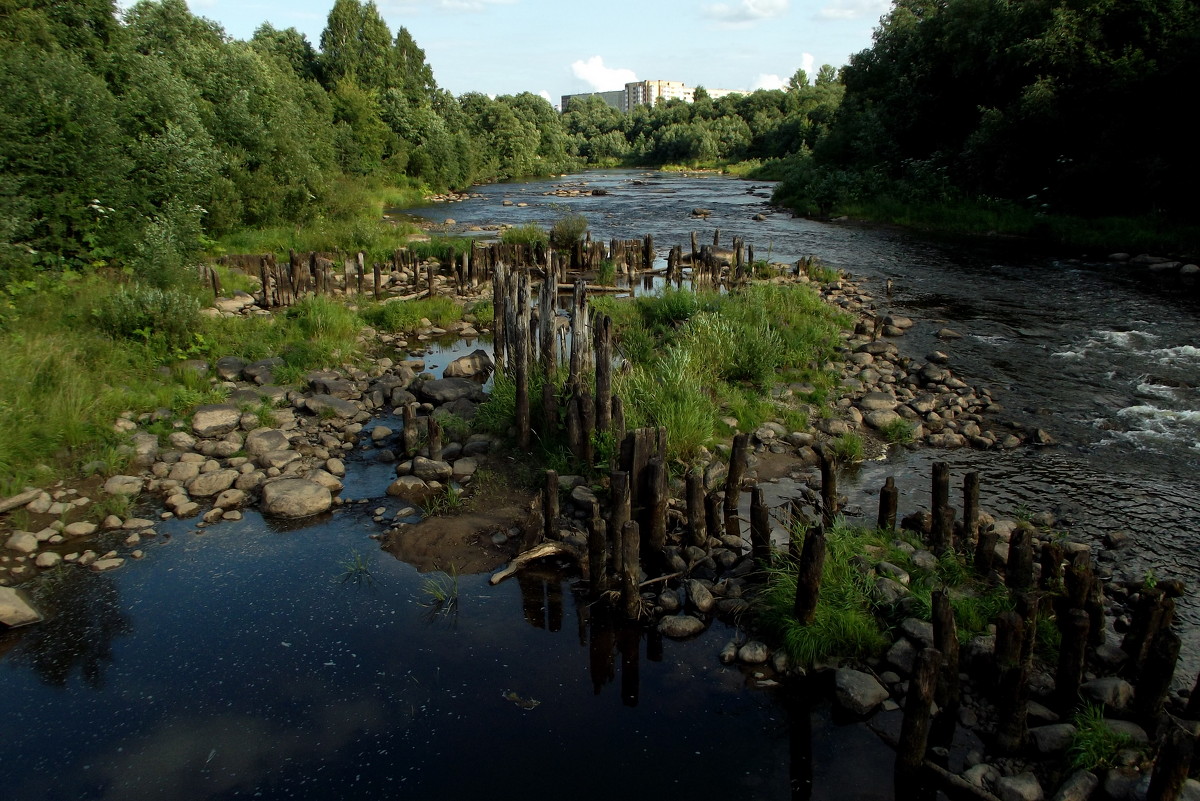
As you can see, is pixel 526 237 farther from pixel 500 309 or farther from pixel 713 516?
pixel 713 516

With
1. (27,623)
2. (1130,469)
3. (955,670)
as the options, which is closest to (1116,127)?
(1130,469)

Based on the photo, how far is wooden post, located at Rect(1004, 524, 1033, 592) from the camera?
22.3 feet

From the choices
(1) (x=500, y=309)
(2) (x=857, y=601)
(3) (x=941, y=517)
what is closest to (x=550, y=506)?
(2) (x=857, y=601)

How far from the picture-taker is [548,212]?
3962 cm

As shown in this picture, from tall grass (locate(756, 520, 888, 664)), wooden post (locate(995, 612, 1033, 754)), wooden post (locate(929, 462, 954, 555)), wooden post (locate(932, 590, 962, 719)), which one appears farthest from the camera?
wooden post (locate(929, 462, 954, 555))

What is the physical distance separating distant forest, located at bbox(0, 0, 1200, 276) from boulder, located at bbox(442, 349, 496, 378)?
630 cm

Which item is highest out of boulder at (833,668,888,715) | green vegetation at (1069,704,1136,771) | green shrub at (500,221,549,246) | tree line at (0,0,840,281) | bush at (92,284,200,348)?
tree line at (0,0,840,281)

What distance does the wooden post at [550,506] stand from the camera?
8016mm

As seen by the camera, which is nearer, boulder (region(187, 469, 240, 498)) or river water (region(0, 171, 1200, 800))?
river water (region(0, 171, 1200, 800))

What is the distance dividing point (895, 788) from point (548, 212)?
36.7 metres

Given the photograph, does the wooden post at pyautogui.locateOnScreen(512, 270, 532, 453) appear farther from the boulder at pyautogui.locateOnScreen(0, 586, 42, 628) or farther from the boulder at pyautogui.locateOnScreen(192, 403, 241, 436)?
the boulder at pyautogui.locateOnScreen(0, 586, 42, 628)

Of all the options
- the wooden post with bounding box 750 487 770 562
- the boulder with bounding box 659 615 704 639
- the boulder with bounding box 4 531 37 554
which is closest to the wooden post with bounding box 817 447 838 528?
the wooden post with bounding box 750 487 770 562

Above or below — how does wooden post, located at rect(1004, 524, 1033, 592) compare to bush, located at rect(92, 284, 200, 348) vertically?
below

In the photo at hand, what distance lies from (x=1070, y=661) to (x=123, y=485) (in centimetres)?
990
